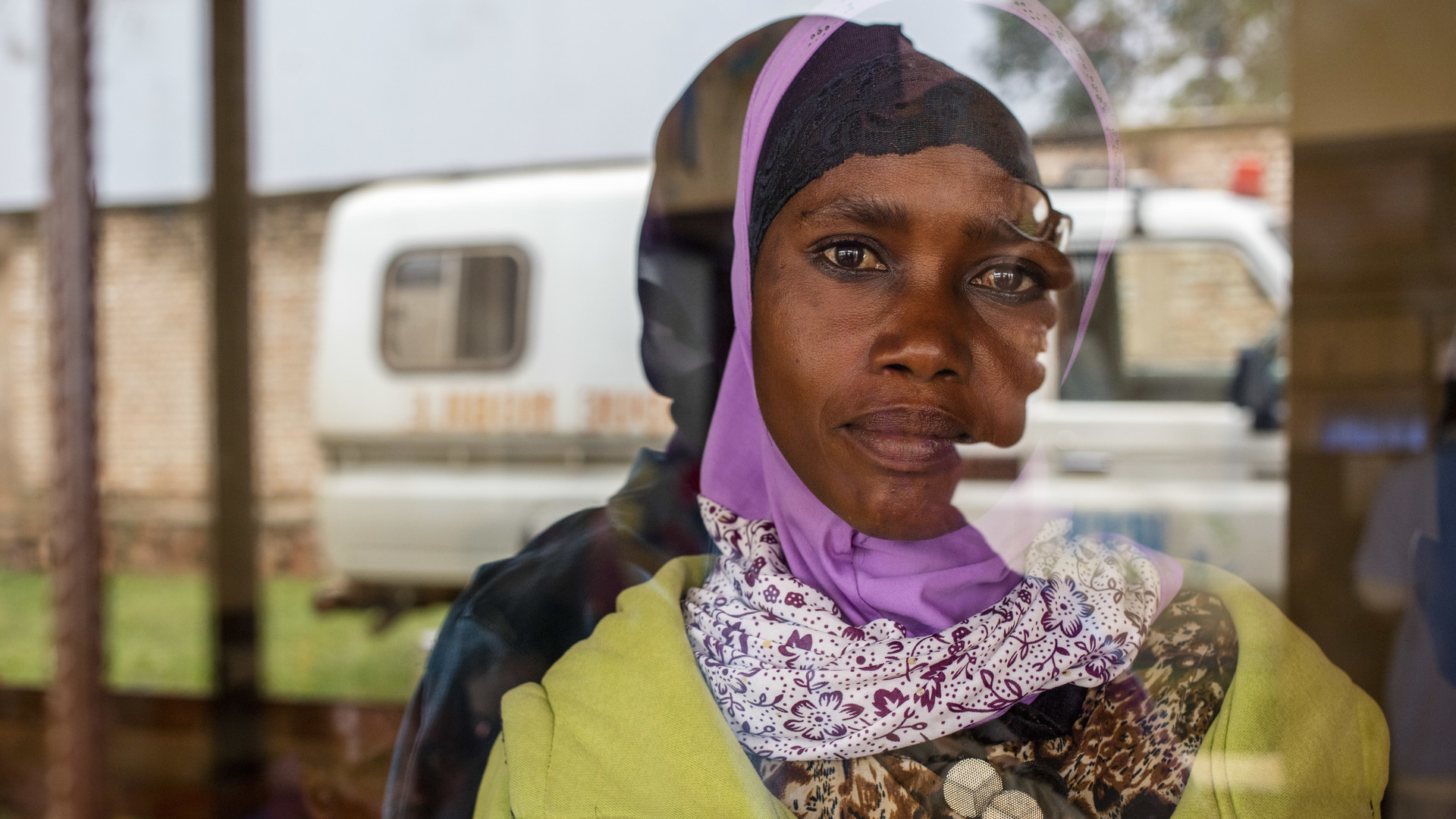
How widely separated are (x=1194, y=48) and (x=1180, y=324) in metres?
0.88

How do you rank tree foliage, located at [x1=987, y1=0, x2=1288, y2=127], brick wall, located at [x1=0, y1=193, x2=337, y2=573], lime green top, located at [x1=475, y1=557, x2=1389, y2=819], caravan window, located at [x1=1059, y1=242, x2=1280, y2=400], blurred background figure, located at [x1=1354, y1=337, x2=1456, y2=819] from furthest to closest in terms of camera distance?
brick wall, located at [x1=0, y1=193, x2=337, y2=573] < caravan window, located at [x1=1059, y1=242, x2=1280, y2=400] < tree foliage, located at [x1=987, y1=0, x2=1288, y2=127] < blurred background figure, located at [x1=1354, y1=337, x2=1456, y2=819] < lime green top, located at [x1=475, y1=557, x2=1389, y2=819]

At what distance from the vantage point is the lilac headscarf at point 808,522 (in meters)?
1.01

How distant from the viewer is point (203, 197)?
10.3ft

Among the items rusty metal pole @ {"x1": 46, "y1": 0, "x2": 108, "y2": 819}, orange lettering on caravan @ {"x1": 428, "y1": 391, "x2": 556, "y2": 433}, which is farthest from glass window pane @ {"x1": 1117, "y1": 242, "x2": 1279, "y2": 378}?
rusty metal pole @ {"x1": 46, "y1": 0, "x2": 108, "y2": 819}

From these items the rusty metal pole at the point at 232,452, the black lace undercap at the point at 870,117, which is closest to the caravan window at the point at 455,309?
the rusty metal pole at the point at 232,452

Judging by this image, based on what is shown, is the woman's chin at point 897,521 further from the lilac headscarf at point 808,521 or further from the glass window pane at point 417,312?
the glass window pane at point 417,312

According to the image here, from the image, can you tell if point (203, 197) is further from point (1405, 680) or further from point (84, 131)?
point (1405, 680)

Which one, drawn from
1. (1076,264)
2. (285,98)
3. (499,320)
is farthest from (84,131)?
(1076,264)

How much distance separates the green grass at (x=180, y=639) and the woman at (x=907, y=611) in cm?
272

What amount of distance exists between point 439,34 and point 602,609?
2.09 metres

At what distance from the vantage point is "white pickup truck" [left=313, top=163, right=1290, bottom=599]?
2.75 metres

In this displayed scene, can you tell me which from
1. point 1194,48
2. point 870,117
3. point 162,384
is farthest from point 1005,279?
point 162,384

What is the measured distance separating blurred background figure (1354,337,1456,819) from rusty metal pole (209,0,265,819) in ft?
10.4

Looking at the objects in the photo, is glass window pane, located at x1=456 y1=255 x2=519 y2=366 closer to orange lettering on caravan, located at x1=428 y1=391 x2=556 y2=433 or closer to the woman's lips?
orange lettering on caravan, located at x1=428 y1=391 x2=556 y2=433
